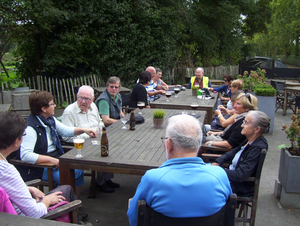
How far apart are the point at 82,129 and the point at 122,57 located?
7.20 meters

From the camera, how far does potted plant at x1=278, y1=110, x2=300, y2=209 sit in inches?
129

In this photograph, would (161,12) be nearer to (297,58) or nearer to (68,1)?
(68,1)

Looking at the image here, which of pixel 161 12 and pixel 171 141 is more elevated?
pixel 161 12

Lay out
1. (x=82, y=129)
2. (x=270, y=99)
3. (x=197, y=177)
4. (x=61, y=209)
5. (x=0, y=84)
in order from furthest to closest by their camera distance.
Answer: (x=0, y=84) < (x=270, y=99) < (x=82, y=129) < (x=61, y=209) < (x=197, y=177)

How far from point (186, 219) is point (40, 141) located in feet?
6.68

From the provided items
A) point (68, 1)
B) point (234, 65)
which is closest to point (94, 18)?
point (68, 1)

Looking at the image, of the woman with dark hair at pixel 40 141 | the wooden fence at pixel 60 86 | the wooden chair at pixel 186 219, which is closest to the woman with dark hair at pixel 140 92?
the woman with dark hair at pixel 40 141

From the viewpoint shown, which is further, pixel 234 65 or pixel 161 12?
pixel 234 65

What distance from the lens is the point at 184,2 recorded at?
13336 millimetres

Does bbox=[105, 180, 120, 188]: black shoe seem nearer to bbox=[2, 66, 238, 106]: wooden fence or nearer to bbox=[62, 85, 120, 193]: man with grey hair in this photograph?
bbox=[62, 85, 120, 193]: man with grey hair

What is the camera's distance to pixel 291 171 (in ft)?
10.8

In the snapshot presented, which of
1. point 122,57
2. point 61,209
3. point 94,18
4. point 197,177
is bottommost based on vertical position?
point 61,209

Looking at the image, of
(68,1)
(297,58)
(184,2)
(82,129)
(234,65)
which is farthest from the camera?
(297,58)

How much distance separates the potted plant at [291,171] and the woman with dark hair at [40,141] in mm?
2391
